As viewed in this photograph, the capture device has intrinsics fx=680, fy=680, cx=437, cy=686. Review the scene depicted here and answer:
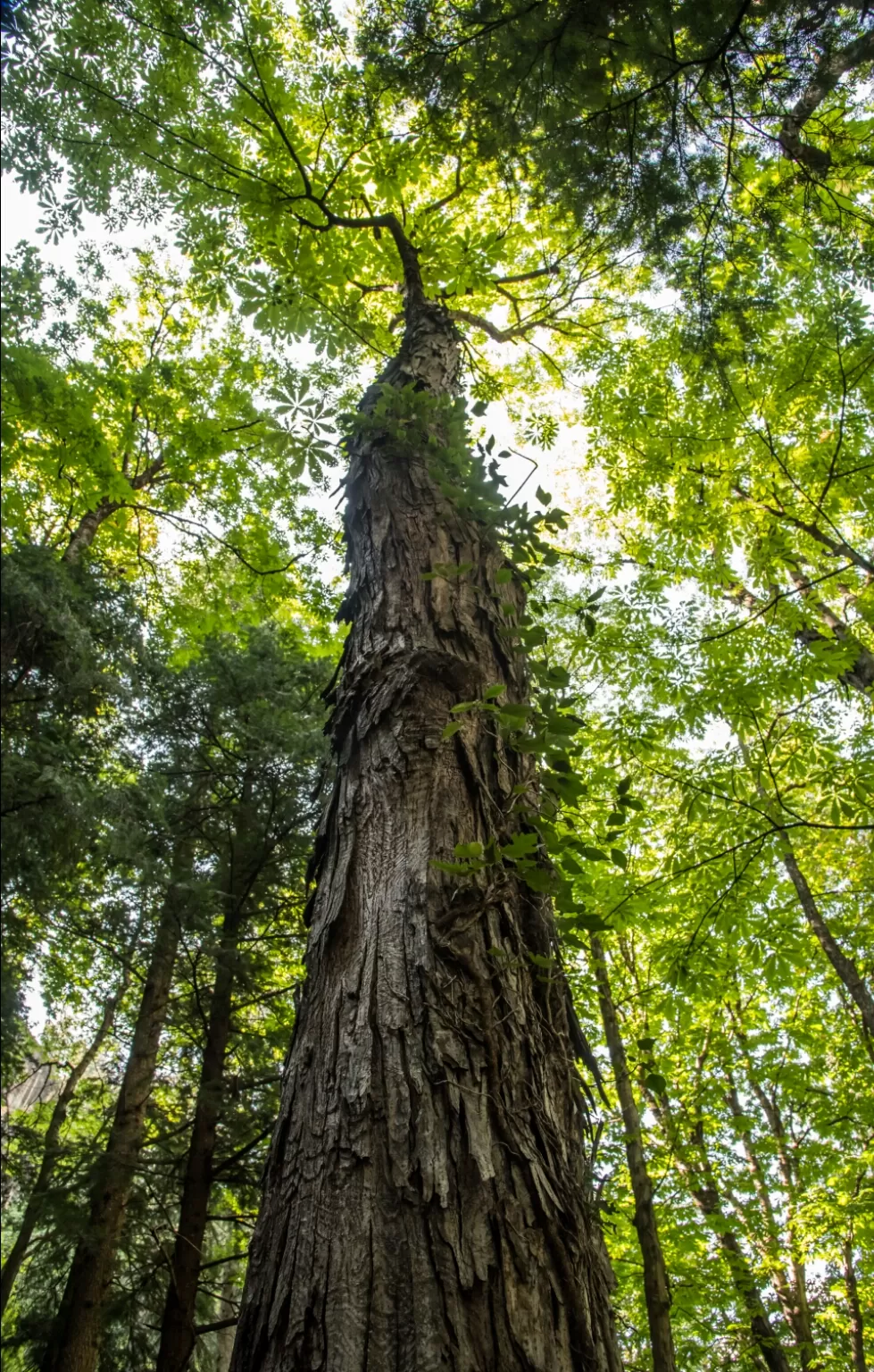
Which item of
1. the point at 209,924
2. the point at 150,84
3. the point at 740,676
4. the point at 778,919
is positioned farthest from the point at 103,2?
the point at 778,919

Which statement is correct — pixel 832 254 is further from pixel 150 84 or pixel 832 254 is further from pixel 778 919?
pixel 150 84

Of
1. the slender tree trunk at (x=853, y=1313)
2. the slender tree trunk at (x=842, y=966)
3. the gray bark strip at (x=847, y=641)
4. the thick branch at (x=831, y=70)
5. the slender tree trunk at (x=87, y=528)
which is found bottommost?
the slender tree trunk at (x=853, y=1313)

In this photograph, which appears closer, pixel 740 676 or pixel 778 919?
pixel 778 919

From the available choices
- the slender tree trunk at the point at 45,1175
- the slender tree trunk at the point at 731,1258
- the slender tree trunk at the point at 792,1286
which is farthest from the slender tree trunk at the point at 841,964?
the slender tree trunk at the point at 45,1175

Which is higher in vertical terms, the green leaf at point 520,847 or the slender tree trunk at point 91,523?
the slender tree trunk at point 91,523

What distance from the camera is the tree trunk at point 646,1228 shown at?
451cm

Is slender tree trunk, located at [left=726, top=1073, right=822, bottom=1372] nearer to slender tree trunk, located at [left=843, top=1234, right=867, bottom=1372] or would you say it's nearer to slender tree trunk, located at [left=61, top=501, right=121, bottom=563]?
slender tree trunk, located at [left=843, top=1234, right=867, bottom=1372]

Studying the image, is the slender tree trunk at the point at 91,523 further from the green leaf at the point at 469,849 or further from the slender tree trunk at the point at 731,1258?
the slender tree trunk at the point at 731,1258

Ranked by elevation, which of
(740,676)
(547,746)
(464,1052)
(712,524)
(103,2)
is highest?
(103,2)

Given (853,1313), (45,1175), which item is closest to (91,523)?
(45,1175)

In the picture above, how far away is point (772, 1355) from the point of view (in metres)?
7.70

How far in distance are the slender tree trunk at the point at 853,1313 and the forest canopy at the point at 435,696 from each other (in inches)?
4.2

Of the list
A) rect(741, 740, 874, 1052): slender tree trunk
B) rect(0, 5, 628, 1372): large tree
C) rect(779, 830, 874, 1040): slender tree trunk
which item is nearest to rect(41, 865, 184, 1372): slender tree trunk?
rect(0, 5, 628, 1372): large tree

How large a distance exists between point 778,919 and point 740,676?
5.69 feet
